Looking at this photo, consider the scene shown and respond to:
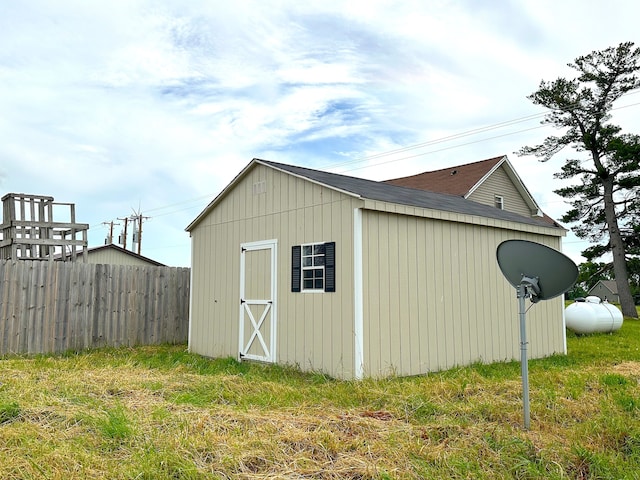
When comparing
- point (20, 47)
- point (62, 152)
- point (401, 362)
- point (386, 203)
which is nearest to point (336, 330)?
point (401, 362)

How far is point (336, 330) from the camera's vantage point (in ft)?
23.5

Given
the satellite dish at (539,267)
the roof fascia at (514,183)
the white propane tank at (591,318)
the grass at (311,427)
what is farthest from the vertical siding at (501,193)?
the satellite dish at (539,267)

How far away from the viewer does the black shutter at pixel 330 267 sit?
7.30 meters

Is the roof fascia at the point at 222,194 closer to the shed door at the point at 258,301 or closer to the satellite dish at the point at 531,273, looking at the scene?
the shed door at the point at 258,301

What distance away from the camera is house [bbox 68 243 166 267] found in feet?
66.7

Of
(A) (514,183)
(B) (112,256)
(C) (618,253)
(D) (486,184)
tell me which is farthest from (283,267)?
(C) (618,253)

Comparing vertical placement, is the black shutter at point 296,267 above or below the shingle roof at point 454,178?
below

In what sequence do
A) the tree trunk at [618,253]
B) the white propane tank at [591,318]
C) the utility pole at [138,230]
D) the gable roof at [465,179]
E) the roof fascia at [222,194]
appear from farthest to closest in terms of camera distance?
the utility pole at [138,230], the tree trunk at [618,253], the gable roof at [465,179], the white propane tank at [591,318], the roof fascia at [222,194]

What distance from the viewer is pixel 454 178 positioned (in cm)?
2006

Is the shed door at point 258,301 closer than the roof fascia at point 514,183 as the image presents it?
Yes

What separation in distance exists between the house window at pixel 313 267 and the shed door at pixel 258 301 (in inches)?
21.4

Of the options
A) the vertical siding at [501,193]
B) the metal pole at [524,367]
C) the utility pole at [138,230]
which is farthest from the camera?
the utility pole at [138,230]

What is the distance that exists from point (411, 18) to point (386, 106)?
10.9 ft

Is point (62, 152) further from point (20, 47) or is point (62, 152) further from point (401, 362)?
point (401, 362)
